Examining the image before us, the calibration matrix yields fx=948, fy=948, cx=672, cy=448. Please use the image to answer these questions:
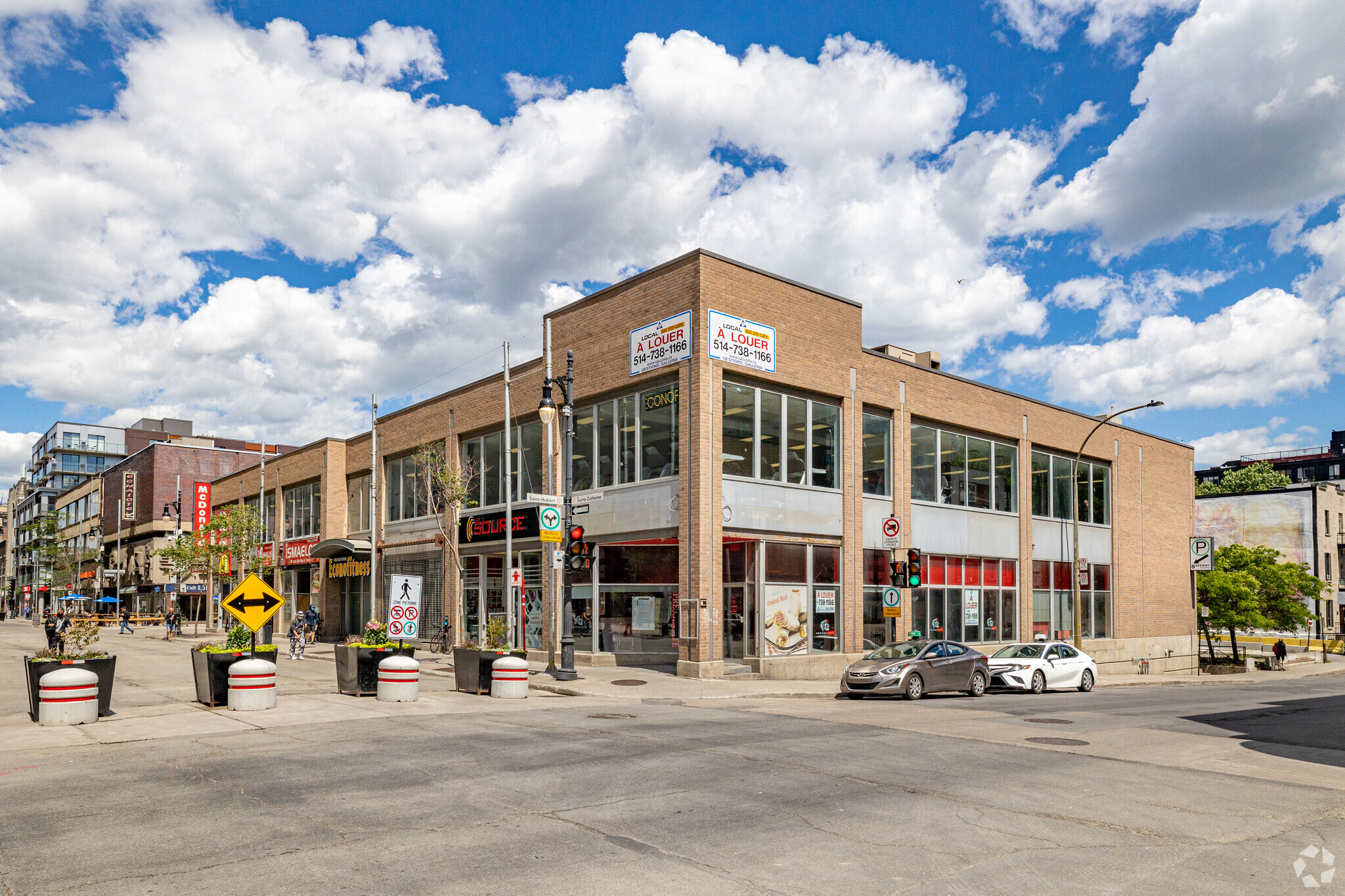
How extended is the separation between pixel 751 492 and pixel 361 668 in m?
12.0

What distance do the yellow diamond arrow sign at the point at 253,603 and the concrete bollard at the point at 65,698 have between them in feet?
9.28

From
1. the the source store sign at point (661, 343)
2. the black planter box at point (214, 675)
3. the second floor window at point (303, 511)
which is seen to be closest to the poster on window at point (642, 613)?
the the source store sign at point (661, 343)

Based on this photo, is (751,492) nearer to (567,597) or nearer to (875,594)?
(567,597)

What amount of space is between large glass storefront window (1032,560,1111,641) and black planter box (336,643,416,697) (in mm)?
27606

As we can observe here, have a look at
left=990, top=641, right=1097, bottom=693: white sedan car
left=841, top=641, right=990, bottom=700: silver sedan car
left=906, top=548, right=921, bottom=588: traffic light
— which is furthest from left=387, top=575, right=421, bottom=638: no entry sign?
left=990, top=641, right=1097, bottom=693: white sedan car

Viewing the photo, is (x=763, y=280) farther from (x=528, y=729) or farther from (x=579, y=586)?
(x=528, y=729)

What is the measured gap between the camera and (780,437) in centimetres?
2839

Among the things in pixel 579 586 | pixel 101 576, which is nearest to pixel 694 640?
pixel 579 586

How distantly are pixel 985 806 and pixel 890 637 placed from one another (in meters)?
19.1

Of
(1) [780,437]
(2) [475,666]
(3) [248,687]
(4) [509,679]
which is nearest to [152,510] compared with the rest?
(1) [780,437]

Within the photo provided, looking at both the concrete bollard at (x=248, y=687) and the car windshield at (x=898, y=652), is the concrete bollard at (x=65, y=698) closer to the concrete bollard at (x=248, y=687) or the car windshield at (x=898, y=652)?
the concrete bollard at (x=248, y=687)

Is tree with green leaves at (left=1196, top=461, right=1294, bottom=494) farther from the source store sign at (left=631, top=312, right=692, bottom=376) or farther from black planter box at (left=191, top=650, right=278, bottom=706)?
black planter box at (left=191, top=650, right=278, bottom=706)

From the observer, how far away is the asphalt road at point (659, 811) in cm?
714

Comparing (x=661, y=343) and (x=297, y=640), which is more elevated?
(x=661, y=343)
